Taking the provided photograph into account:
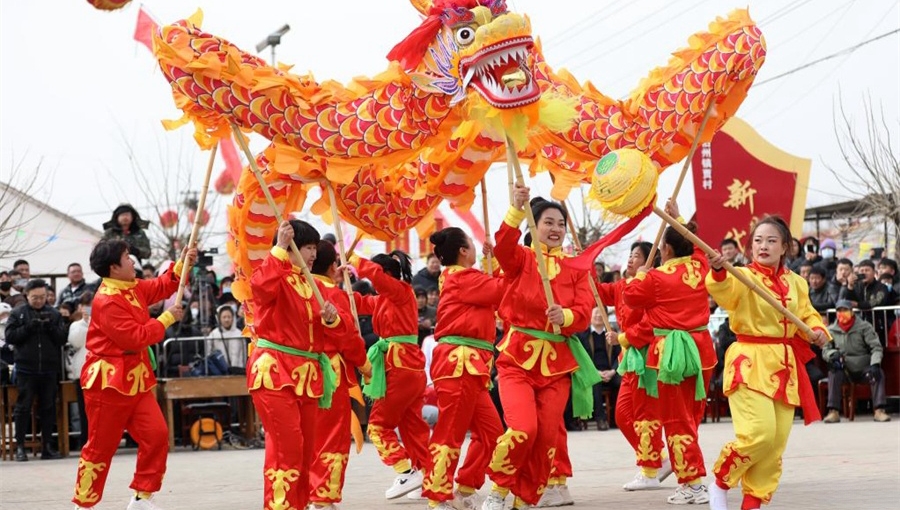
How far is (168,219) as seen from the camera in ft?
86.8

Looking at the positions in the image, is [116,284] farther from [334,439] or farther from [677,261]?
[677,261]

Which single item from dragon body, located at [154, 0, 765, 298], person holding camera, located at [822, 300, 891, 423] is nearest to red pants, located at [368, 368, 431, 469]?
dragon body, located at [154, 0, 765, 298]

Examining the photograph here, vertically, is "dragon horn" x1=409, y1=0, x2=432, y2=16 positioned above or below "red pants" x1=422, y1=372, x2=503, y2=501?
above

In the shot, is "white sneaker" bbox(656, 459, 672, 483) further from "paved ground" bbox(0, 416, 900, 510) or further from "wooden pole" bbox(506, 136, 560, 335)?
"wooden pole" bbox(506, 136, 560, 335)

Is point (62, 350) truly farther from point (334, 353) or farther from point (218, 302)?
point (334, 353)

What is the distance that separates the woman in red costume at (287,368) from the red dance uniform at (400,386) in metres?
1.58

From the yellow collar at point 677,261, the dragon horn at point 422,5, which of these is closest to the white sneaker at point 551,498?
the yellow collar at point 677,261

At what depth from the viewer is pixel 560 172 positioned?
9.44 meters

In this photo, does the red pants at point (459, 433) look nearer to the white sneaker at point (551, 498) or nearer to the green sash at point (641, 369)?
the white sneaker at point (551, 498)

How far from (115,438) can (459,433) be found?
212 centimetres

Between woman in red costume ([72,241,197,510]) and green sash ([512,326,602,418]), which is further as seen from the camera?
woman in red costume ([72,241,197,510])

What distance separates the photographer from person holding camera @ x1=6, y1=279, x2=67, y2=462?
12.9 meters

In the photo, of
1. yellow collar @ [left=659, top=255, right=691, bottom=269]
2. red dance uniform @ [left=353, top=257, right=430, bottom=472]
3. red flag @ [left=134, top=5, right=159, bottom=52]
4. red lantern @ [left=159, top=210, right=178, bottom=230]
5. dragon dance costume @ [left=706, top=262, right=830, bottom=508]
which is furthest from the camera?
red lantern @ [left=159, top=210, right=178, bottom=230]

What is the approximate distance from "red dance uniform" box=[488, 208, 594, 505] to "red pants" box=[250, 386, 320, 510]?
1131 mm
